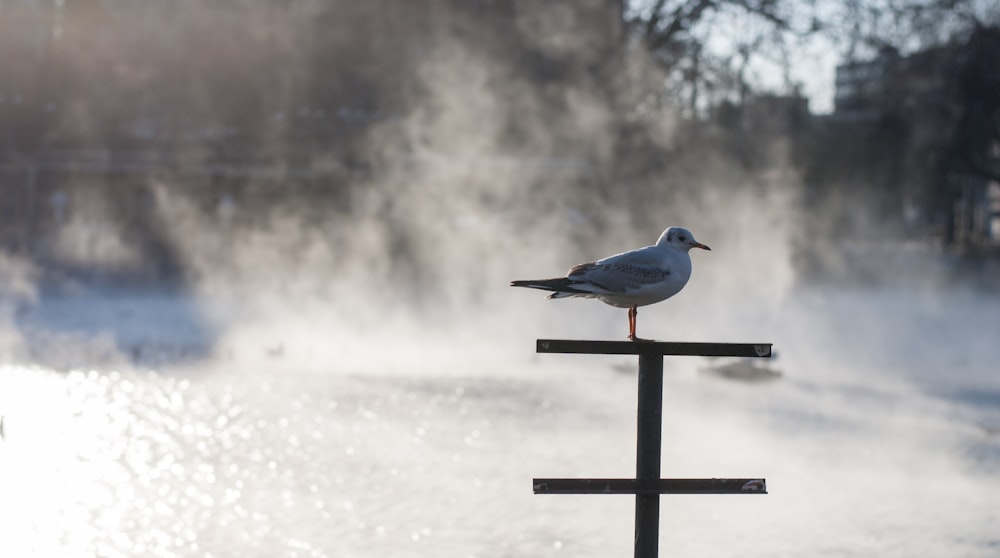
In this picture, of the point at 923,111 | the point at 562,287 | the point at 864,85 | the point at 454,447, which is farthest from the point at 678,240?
the point at 864,85

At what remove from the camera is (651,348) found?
4500mm

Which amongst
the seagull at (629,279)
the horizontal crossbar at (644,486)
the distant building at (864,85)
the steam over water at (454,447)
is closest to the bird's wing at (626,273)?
the seagull at (629,279)

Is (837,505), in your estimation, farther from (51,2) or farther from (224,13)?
(51,2)

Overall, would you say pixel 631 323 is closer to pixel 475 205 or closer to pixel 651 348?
pixel 651 348

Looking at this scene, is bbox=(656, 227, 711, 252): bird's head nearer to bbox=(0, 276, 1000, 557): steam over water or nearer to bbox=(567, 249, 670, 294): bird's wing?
bbox=(567, 249, 670, 294): bird's wing

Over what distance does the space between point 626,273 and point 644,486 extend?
0.83m

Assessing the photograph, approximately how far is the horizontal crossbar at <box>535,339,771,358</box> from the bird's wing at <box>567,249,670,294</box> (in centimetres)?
24

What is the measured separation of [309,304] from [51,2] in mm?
10967

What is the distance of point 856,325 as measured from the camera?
2045cm

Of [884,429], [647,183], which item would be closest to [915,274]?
[647,183]

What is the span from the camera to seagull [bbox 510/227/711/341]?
462cm

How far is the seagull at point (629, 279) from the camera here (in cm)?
462

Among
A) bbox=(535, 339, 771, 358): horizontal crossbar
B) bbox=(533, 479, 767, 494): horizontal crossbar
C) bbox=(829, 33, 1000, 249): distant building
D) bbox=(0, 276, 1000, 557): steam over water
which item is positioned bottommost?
bbox=(0, 276, 1000, 557): steam over water

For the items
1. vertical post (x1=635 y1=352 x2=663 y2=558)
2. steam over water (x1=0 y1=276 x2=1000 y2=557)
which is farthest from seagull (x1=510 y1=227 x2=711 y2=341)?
steam over water (x1=0 y1=276 x2=1000 y2=557)
